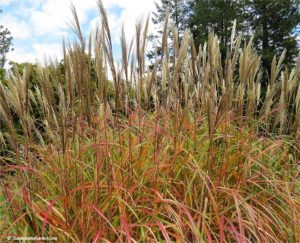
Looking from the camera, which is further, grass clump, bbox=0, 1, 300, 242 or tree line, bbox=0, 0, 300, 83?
tree line, bbox=0, 0, 300, 83

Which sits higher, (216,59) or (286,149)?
(216,59)

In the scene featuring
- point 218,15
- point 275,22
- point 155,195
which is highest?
point 218,15

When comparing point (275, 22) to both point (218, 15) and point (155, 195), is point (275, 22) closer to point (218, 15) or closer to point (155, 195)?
point (218, 15)

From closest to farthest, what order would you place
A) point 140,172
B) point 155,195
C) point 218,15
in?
1. point 155,195
2. point 140,172
3. point 218,15

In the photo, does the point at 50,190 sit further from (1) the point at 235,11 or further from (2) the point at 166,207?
(1) the point at 235,11

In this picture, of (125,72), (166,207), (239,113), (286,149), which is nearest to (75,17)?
(125,72)

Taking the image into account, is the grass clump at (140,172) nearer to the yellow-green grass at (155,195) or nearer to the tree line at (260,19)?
the yellow-green grass at (155,195)

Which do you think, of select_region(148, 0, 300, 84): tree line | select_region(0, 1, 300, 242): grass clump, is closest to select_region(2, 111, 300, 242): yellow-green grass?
select_region(0, 1, 300, 242): grass clump

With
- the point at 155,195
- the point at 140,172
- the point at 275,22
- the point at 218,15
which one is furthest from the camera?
the point at 275,22

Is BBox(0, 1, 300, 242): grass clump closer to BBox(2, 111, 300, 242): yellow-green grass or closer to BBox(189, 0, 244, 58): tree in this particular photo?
BBox(2, 111, 300, 242): yellow-green grass

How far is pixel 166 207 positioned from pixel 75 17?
3.38 ft

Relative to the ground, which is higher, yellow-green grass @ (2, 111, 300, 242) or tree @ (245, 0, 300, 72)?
tree @ (245, 0, 300, 72)

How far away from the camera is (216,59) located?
2031 mm

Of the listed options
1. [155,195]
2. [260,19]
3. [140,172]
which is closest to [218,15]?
[260,19]
